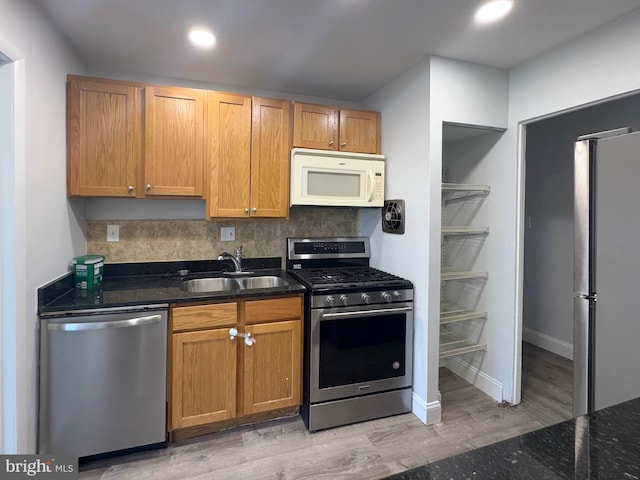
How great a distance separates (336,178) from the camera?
8.53 feet

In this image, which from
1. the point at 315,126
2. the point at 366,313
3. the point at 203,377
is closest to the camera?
the point at 203,377

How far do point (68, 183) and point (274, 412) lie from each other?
6.43 ft

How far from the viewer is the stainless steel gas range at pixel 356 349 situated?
2.20 meters

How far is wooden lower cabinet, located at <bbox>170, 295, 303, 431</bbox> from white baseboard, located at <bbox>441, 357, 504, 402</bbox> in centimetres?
149

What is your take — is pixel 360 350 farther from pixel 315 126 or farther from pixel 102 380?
pixel 315 126

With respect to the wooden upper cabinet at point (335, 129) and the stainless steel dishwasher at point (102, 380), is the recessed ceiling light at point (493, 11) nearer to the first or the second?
the wooden upper cabinet at point (335, 129)

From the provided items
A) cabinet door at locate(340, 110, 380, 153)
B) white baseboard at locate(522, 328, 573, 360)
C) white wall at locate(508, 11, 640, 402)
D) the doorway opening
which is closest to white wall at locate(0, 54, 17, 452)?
cabinet door at locate(340, 110, 380, 153)

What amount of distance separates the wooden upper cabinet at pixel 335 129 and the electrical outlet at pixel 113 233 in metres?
1.43

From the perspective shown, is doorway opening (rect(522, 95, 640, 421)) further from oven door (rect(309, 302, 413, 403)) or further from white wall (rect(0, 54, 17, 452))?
white wall (rect(0, 54, 17, 452))

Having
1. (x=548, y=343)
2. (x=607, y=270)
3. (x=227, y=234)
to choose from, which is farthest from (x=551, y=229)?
(x=227, y=234)

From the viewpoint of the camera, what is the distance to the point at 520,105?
2.36 meters

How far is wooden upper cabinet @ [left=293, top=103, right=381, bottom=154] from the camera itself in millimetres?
2561

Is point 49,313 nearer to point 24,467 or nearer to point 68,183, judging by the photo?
point 24,467

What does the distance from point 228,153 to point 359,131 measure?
1039 mm
